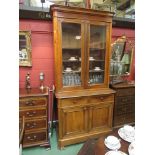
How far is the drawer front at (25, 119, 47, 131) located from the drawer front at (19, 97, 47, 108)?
0.26 m

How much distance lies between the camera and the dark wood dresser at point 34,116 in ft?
7.90

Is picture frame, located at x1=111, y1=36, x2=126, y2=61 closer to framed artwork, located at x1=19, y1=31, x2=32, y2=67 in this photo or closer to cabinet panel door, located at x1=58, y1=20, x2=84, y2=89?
cabinet panel door, located at x1=58, y1=20, x2=84, y2=89

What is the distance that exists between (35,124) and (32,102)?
367 millimetres

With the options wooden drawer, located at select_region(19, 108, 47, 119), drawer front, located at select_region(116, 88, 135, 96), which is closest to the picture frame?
drawer front, located at select_region(116, 88, 135, 96)

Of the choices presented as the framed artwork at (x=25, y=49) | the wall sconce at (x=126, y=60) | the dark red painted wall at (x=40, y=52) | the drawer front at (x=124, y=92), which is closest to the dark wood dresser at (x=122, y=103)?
the drawer front at (x=124, y=92)

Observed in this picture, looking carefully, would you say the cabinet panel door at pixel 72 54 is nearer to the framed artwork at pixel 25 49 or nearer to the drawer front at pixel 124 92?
the framed artwork at pixel 25 49

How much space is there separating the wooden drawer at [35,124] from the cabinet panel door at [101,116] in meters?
0.80

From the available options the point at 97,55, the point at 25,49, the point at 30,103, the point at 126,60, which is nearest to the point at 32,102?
the point at 30,103

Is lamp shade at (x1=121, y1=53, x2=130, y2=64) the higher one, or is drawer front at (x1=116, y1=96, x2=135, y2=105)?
lamp shade at (x1=121, y1=53, x2=130, y2=64)

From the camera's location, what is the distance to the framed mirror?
3402 millimetres

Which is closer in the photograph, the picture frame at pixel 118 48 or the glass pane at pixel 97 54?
the glass pane at pixel 97 54
